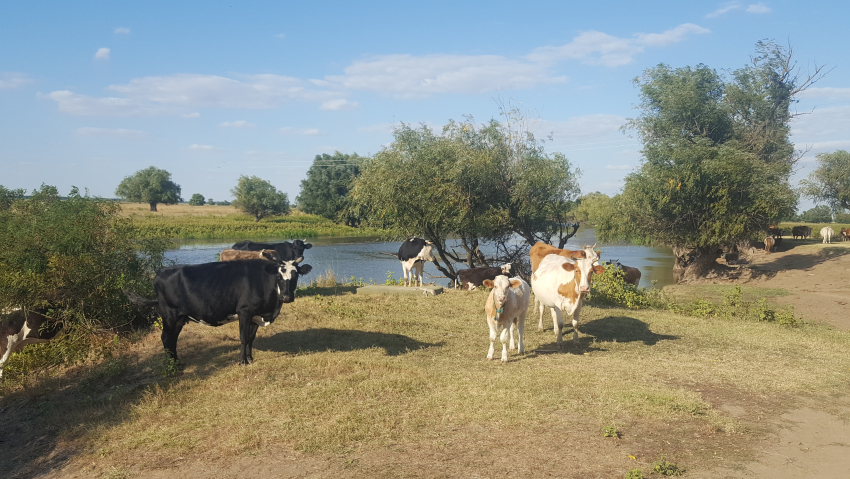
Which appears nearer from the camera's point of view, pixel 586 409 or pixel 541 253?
pixel 586 409

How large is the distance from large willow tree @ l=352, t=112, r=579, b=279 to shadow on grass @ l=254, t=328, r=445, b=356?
10.1 metres

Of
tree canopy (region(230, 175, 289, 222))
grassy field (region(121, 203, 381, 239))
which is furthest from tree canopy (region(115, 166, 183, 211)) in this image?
grassy field (region(121, 203, 381, 239))

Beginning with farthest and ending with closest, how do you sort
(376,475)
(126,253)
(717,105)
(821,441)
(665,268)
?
(665,268)
(717,105)
(126,253)
(821,441)
(376,475)

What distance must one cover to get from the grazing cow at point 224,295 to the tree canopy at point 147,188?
85.1m

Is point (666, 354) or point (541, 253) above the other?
point (541, 253)

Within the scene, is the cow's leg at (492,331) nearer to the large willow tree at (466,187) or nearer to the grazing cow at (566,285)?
the grazing cow at (566,285)

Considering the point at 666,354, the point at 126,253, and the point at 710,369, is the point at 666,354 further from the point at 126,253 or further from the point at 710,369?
the point at 126,253

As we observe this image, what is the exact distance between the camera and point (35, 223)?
11422mm

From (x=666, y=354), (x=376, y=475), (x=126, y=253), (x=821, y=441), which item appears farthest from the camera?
(x=126, y=253)

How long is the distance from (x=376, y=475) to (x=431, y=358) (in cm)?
456

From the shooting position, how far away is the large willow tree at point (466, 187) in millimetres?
21641

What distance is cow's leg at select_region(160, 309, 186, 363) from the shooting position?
9727mm

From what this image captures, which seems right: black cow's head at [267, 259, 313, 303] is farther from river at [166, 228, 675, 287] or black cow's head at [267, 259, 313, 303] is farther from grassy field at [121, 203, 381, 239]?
grassy field at [121, 203, 381, 239]

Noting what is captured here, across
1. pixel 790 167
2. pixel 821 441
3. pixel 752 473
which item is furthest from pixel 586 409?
pixel 790 167
